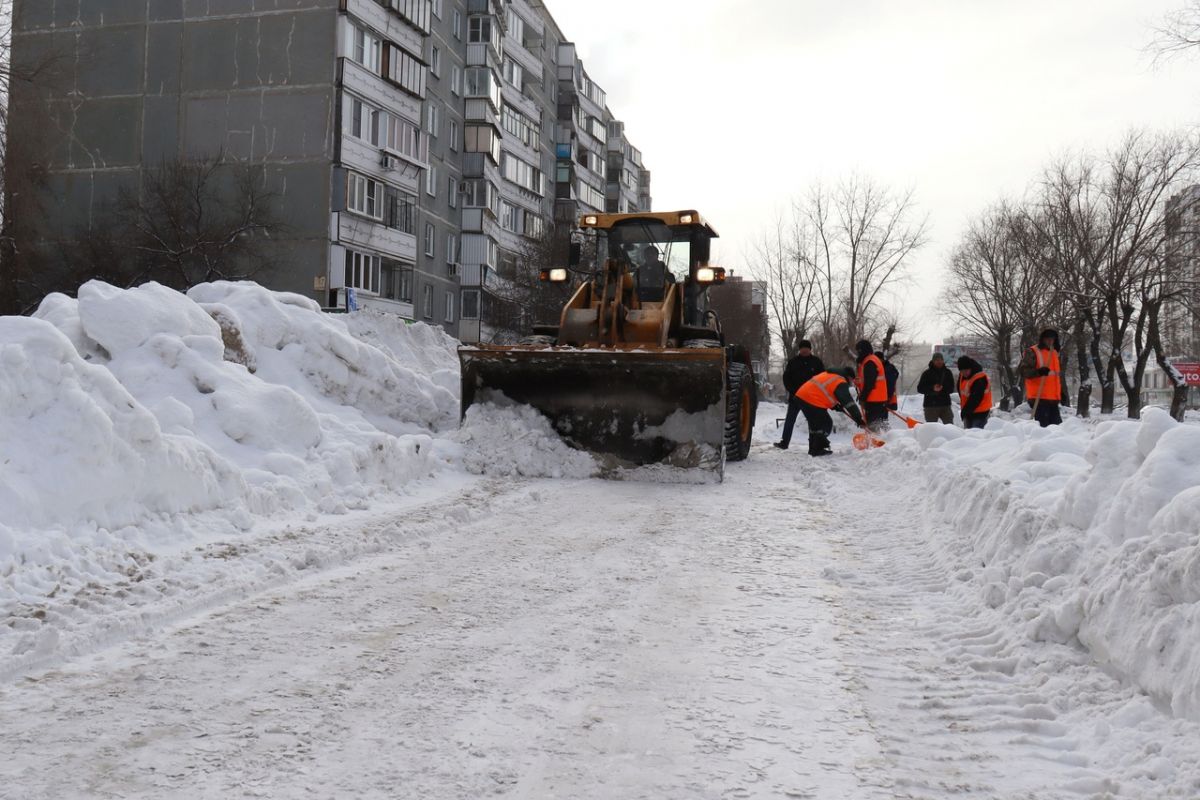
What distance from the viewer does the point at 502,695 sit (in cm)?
341

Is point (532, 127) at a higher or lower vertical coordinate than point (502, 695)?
higher

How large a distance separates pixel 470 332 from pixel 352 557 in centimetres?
3444

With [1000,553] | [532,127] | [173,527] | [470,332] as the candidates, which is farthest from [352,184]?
[1000,553]

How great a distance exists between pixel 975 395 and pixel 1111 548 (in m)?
10.2

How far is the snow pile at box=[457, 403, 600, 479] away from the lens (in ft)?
31.8

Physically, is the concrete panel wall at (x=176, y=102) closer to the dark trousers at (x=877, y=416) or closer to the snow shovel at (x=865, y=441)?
the dark trousers at (x=877, y=416)

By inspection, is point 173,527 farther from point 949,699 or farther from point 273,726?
point 949,699

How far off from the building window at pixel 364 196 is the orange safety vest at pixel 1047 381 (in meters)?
21.6

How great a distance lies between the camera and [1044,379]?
42.3ft

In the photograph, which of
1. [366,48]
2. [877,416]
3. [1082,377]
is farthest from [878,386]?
[1082,377]

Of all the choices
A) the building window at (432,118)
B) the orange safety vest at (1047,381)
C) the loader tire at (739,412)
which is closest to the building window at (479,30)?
the building window at (432,118)

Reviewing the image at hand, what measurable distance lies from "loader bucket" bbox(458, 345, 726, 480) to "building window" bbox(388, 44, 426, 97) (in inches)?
947

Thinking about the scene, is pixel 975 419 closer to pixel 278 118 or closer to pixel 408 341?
pixel 408 341

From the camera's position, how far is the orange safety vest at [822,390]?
12945mm
